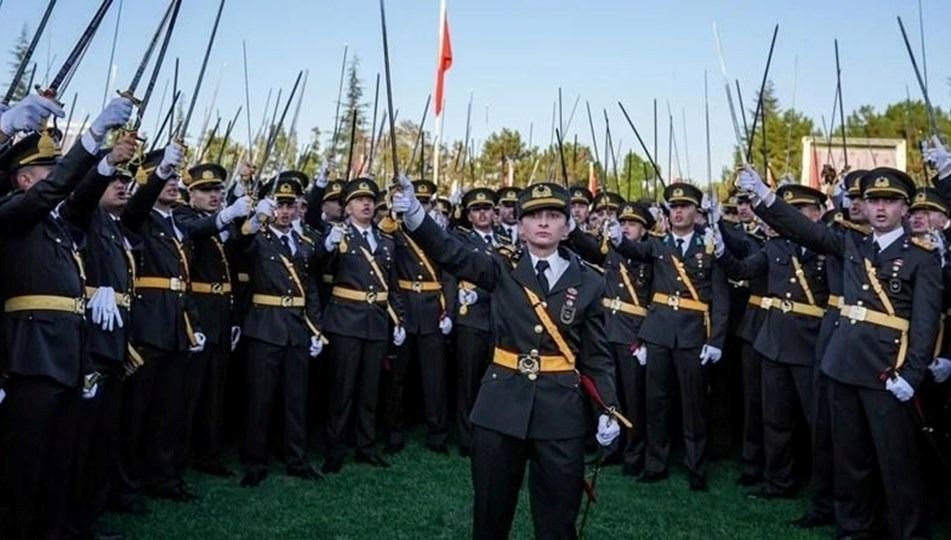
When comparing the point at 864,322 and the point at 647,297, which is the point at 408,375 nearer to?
the point at 647,297

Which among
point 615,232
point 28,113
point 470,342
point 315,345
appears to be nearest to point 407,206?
point 28,113

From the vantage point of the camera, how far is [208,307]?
7.32m

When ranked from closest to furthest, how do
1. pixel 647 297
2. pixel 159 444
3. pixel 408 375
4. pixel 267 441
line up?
pixel 159 444, pixel 267 441, pixel 647 297, pixel 408 375

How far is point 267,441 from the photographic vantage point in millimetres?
7891

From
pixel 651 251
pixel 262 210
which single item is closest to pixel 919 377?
pixel 651 251

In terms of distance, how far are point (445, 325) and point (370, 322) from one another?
1.15 meters

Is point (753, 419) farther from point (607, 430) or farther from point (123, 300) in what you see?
point (123, 300)

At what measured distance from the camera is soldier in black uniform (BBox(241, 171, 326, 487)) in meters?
7.41

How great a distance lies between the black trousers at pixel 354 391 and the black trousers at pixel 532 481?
3540 mm

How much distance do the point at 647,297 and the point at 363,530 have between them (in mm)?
3863

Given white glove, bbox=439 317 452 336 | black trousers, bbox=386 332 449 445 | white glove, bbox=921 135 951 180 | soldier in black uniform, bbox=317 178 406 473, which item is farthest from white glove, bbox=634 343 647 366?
white glove, bbox=921 135 951 180

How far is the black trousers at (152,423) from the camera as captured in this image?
21.0 ft

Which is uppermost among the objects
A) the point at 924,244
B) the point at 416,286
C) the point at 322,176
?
the point at 322,176

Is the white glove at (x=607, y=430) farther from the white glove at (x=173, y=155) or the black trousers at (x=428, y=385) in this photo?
the black trousers at (x=428, y=385)
